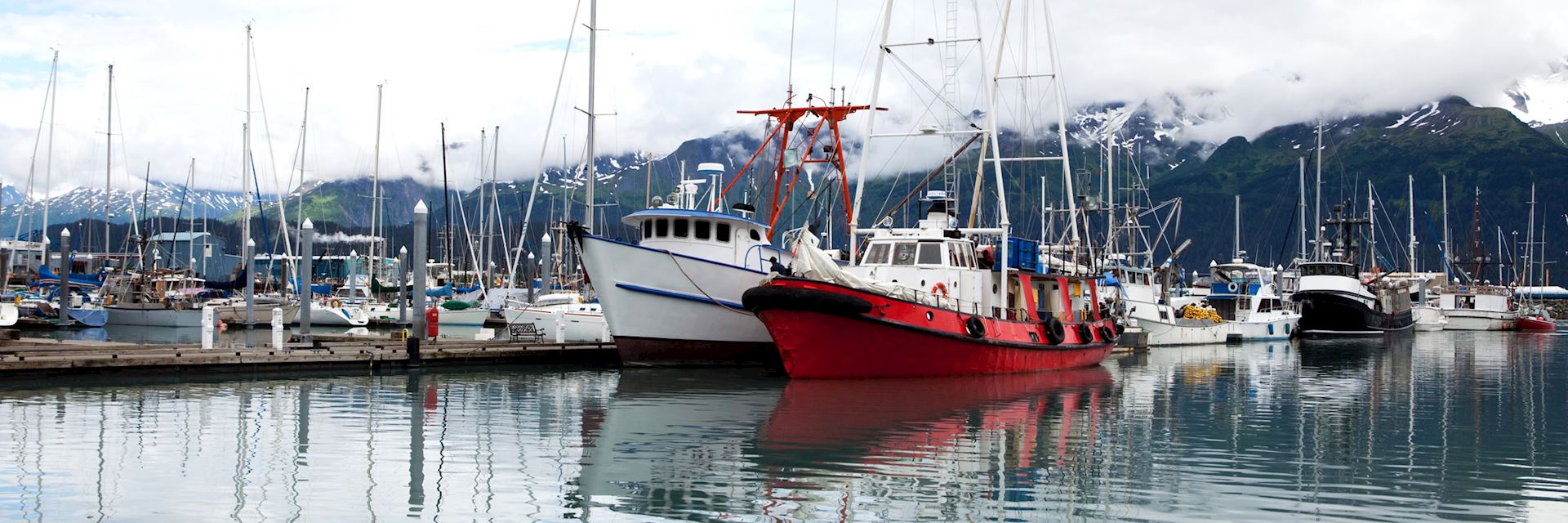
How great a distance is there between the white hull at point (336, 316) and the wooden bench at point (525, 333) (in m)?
17.4

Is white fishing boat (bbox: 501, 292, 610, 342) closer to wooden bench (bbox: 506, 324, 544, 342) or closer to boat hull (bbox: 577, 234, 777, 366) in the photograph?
wooden bench (bbox: 506, 324, 544, 342)

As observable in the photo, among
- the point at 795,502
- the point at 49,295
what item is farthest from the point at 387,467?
the point at 49,295

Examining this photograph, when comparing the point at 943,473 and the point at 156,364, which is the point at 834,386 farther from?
the point at 156,364

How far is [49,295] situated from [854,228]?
54814 mm

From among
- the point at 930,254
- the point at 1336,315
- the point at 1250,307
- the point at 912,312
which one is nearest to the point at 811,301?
the point at 912,312

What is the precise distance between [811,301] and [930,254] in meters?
5.19

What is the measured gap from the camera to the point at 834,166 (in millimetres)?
36250

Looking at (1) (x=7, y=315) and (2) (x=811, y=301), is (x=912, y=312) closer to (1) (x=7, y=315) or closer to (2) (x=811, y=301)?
(2) (x=811, y=301)

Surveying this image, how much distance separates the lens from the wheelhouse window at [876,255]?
93.5ft

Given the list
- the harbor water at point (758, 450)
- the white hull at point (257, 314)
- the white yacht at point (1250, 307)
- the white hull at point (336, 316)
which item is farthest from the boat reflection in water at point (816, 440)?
the white hull at point (257, 314)

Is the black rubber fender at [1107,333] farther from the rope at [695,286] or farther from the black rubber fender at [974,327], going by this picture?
the rope at [695,286]

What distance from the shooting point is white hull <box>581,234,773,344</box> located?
92.4 feet

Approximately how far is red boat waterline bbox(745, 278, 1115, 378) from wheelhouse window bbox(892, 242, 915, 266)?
7.13ft

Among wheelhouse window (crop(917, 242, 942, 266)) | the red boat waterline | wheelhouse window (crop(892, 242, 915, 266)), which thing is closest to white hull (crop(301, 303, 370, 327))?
wheelhouse window (crop(892, 242, 915, 266))
